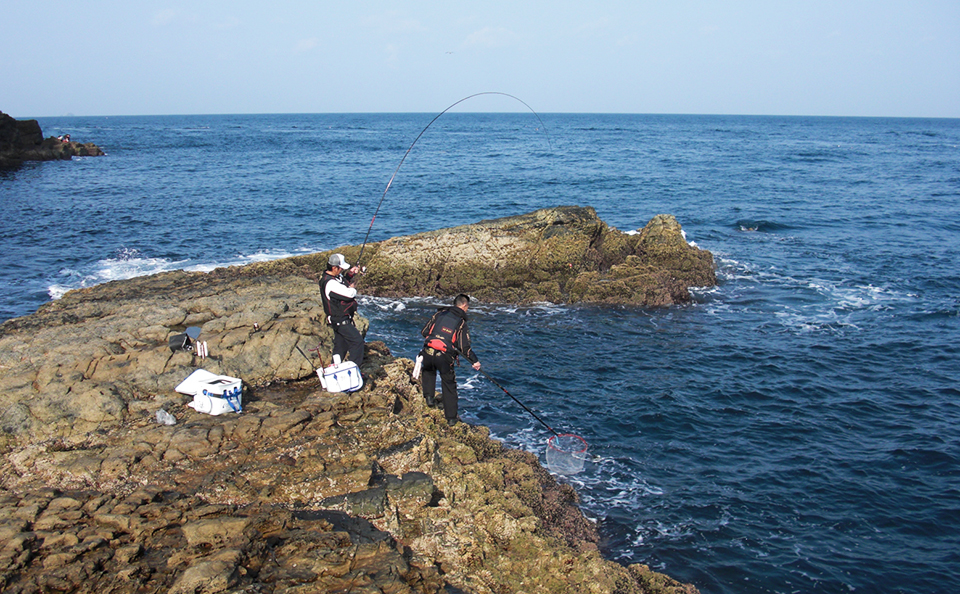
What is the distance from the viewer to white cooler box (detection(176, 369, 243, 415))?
25.8 feet

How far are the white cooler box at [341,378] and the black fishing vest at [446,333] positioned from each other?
1.35 m

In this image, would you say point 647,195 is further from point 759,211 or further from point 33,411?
point 33,411

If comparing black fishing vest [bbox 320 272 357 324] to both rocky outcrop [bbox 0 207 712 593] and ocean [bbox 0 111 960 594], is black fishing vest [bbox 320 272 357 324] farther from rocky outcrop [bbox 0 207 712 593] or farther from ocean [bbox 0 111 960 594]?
ocean [bbox 0 111 960 594]

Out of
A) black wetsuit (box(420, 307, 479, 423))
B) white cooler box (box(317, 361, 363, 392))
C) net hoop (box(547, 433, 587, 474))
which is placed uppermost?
black wetsuit (box(420, 307, 479, 423))

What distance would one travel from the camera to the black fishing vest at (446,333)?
8.37 m

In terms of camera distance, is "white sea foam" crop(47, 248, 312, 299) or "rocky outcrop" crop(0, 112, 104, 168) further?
"rocky outcrop" crop(0, 112, 104, 168)

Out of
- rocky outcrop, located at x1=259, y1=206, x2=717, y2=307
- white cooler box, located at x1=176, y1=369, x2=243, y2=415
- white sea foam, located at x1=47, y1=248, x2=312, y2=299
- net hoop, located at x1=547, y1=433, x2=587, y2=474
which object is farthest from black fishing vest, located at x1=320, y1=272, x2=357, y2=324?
white sea foam, located at x1=47, y1=248, x2=312, y2=299

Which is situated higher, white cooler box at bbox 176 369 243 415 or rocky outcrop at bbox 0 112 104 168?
rocky outcrop at bbox 0 112 104 168

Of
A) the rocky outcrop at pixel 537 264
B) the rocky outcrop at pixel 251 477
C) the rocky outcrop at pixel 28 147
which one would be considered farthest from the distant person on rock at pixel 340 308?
the rocky outcrop at pixel 28 147

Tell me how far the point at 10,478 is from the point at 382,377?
4.90 metres

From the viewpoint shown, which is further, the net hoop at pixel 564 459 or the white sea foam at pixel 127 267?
the white sea foam at pixel 127 267

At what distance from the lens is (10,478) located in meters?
6.64

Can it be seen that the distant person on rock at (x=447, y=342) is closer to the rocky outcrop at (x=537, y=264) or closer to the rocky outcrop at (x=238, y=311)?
the rocky outcrop at (x=238, y=311)

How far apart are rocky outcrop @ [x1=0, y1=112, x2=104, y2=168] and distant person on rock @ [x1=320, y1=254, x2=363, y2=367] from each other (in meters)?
59.1
